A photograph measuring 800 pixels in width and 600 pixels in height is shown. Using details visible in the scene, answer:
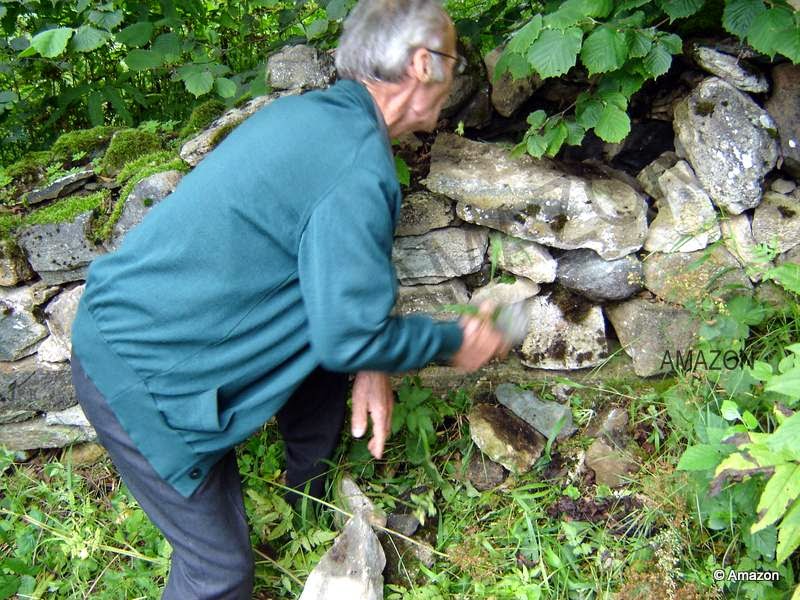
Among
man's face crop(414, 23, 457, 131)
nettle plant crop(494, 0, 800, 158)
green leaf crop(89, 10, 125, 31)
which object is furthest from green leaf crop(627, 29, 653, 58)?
green leaf crop(89, 10, 125, 31)

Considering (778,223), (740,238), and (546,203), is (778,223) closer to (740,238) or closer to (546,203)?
(740,238)

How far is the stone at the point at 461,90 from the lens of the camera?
2896mm

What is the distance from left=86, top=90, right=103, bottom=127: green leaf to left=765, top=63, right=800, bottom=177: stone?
3.05 metres

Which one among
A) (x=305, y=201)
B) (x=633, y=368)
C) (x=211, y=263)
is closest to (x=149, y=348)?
(x=211, y=263)

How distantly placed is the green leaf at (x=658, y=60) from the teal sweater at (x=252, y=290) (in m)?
1.12

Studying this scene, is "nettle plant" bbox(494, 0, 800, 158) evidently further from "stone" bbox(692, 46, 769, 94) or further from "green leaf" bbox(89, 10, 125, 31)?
"green leaf" bbox(89, 10, 125, 31)

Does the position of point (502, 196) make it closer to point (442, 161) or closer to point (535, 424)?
point (442, 161)

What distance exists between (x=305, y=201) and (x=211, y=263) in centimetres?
30

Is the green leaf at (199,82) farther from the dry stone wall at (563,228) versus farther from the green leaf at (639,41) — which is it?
the green leaf at (639,41)

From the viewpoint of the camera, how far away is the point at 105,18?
289 centimetres

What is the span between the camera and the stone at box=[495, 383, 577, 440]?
285cm

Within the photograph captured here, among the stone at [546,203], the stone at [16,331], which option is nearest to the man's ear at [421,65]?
the stone at [546,203]

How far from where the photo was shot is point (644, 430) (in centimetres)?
276

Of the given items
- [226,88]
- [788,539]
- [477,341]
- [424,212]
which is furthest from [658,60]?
[226,88]
